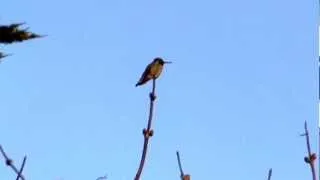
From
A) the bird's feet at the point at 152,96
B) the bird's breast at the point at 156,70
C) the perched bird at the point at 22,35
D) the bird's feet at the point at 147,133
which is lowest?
the bird's feet at the point at 147,133

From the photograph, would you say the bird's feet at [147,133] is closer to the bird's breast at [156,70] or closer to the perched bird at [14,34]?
the bird's breast at [156,70]

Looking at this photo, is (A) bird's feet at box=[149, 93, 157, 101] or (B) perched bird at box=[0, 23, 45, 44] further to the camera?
(B) perched bird at box=[0, 23, 45, 44]

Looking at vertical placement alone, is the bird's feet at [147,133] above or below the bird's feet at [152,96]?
below

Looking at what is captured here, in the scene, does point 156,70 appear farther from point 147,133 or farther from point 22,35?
point 22,35

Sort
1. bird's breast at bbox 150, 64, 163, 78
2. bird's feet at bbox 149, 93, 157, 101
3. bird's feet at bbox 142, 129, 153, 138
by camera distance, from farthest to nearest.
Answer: bird's breast at bbox 150, 64, 163, 78, bird's feet at bbox 149, 93, 157, 101, bird's feet at bbox 142, 129, 153, 138

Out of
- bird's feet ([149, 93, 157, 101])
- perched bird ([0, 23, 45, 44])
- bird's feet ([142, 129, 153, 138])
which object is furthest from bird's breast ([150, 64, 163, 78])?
perched bird ([0, 23, 45, 44])

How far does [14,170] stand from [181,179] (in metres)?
0.89

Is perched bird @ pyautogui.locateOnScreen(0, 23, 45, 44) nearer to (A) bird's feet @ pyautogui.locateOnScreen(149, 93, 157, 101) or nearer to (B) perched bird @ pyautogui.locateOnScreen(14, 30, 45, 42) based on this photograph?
(B) perched bird @ pyautogui.locateOnScreen(14, 30, 45, 42)

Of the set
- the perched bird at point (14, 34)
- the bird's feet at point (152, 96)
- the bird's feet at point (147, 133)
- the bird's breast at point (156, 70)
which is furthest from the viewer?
the perched bird at point (14, 34)

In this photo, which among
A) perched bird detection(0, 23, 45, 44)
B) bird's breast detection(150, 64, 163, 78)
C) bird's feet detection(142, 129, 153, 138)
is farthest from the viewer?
perched bird detection(0, 23, 45, 44)

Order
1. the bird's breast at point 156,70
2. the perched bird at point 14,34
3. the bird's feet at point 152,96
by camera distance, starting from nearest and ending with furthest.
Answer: the bird's feet at point 152,96 → the bird's breast at point 156,70 → the perched bird at point 14,34

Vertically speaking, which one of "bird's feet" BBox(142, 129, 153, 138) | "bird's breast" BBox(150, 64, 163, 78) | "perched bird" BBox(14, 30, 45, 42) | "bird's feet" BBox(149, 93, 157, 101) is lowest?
"bird's feet" BBox(142, 129, 153, 138)

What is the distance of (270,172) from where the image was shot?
14.3 feet

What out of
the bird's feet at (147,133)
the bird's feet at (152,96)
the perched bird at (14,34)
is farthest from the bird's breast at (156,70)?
the perched bird at (14,34)
